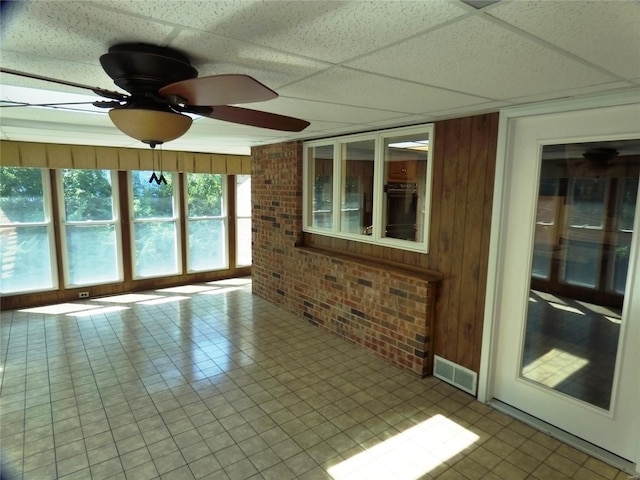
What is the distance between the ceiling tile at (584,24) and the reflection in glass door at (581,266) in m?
1.02

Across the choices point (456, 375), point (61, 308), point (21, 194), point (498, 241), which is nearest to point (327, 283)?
point (456, 375)

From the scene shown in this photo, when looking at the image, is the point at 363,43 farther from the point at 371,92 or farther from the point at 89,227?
the point at 89,227

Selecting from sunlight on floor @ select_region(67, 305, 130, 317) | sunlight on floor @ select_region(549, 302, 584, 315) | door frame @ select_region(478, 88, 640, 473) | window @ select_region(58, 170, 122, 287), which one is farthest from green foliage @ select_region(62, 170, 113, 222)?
sunlight on floor @ select_region(549, 302, 584, 315)

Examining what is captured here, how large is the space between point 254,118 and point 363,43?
0.69m

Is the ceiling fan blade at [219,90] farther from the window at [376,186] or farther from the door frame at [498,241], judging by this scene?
the window at [376,186]

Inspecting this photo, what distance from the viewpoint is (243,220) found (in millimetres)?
7047

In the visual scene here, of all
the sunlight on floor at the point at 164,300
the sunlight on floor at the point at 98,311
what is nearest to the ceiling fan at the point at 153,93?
the sunlight on floor at the point at 98,311

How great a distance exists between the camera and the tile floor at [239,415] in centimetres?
226

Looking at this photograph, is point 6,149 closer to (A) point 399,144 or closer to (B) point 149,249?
(B) point 149,249

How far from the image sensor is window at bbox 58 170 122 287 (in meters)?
5.40

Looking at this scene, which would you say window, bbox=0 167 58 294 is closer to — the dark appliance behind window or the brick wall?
the brick wall

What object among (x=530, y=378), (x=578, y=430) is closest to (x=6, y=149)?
(x=530, y=378)

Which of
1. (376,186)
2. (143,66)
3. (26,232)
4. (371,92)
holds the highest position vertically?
(371,92)

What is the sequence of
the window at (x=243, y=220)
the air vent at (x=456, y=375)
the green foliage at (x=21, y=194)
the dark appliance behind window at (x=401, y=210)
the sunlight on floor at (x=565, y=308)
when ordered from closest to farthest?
the sunlight on floor at (x=565, y=308)
the air vent at (x=456, y=375)
the dark appliance behind window at (x=401, y=210)
the green foliage at (x=21, y=194)
the window at (x=243, y=220)
